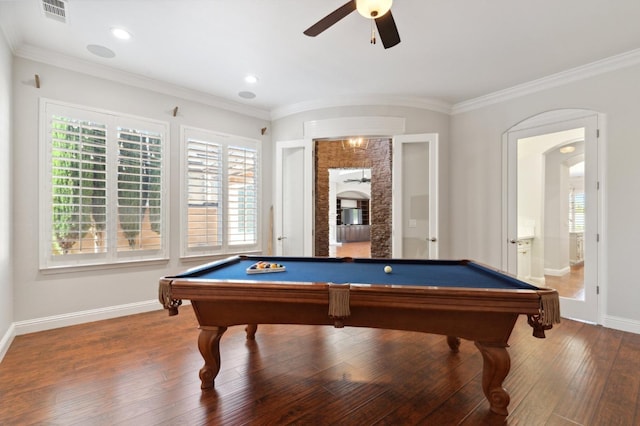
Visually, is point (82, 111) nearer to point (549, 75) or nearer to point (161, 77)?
point (161, 77)

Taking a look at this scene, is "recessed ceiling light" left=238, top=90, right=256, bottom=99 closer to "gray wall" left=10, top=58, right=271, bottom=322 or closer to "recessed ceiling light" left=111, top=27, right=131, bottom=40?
"gray wall" left=10, top=58, right=271, bottom=322

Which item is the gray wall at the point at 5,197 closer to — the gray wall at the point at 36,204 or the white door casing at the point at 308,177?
the gray wall at the point at 36,204

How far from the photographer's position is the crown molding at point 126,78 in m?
2.79

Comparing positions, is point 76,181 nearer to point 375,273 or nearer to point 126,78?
point 126,78

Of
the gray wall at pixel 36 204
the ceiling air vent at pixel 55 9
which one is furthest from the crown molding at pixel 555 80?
the ceiling air vent at pixel 55 9

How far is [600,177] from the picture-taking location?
9.89ft

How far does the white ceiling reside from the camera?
2.23m

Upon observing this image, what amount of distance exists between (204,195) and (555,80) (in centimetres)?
→ 468

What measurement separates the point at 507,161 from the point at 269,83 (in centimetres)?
333

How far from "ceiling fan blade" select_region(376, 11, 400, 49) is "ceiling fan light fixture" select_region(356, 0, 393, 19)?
0.07 metres

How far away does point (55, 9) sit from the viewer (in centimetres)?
225

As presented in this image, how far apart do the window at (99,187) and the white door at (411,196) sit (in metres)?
3.13

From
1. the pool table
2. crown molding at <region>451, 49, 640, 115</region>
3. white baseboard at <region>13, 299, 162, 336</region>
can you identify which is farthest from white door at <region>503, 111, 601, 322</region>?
white baseboard at <region>13, 299, 162, 336</region>

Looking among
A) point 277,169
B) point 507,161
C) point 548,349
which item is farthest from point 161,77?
point 548,349
